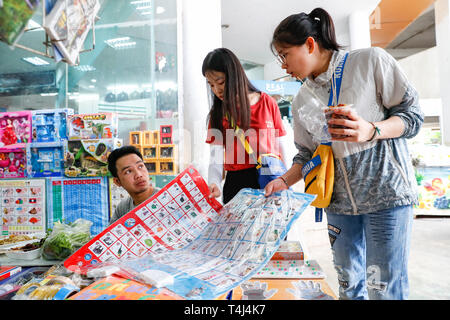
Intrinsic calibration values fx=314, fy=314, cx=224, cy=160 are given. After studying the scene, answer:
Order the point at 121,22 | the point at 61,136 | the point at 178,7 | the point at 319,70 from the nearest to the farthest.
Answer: the point at 319,70 → the point at 61,136 → the point at 121,22 → the point at 178,7

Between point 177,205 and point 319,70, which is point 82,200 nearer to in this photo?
point 177,205

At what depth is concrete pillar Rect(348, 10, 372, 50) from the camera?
4559 millimetres

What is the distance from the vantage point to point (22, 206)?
167 centimetres

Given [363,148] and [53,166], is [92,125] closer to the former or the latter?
[53,166]

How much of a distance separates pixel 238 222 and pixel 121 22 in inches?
72.9

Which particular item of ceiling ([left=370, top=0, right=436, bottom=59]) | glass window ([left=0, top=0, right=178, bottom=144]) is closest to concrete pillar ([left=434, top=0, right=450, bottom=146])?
ceiling ([left=370, top=0, right=436, bottom=59])

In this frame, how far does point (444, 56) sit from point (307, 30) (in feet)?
19.8

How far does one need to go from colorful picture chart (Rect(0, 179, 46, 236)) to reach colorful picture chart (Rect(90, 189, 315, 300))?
44.4 inches

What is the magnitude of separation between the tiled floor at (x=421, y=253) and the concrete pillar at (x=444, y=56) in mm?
2038

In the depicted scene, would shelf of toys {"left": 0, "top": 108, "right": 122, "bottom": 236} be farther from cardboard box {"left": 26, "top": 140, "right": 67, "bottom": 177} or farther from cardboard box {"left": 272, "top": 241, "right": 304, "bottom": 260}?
cardboard box {"left": 272, "top": 241, "right": 304, "bottom": 260}

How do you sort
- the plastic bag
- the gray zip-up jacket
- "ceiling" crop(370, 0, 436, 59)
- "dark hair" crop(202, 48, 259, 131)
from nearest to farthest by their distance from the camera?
1. the gray zip-up jacket
2. the plastic bag
3. "dark hair" crop(202, 48, 259, 131)
4. "ceiling" crop(370, 0, 436, 59)

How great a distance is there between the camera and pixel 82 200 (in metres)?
1.88

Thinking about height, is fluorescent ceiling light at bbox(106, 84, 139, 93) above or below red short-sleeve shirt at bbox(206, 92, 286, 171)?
above
